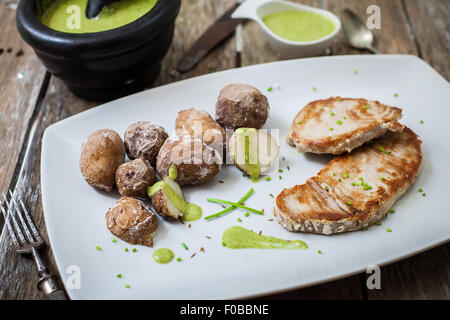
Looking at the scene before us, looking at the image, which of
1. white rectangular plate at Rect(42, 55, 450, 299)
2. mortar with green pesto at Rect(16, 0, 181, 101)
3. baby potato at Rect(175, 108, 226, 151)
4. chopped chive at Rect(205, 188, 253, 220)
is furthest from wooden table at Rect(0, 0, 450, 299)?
baby potato at Rect(175, 108, 226, 151)

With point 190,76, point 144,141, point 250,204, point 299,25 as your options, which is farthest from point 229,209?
point 299,25

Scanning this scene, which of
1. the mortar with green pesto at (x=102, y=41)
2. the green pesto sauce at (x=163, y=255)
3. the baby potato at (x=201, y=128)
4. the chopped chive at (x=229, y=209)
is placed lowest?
the chopped chive at (x=229, y=209)

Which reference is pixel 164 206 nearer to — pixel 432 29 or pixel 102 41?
pixel 102 41

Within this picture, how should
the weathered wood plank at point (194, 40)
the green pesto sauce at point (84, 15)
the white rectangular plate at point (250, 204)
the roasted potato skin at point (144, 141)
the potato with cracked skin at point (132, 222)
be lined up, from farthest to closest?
the weathered wood plank at point (194, 40) < the green pesto sauce at point (84, 15) < the roasted potato skin at point (144, 141) < the potato with cracked skin at point (132, 222) < the white rectangular plate at point (250, 204)

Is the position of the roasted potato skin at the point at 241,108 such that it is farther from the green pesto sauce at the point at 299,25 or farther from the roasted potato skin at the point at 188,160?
the green pesto sauce at the point at 299,25

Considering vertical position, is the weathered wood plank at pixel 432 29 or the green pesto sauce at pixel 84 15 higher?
the green pesto sauce at pixel 84 15

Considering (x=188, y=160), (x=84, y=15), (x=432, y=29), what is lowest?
(x=432, y=29)

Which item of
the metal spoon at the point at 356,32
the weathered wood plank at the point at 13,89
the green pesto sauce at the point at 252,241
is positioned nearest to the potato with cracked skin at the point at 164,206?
the green pesto sauce at the point at 252,241

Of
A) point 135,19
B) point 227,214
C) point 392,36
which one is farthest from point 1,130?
point 392,36
